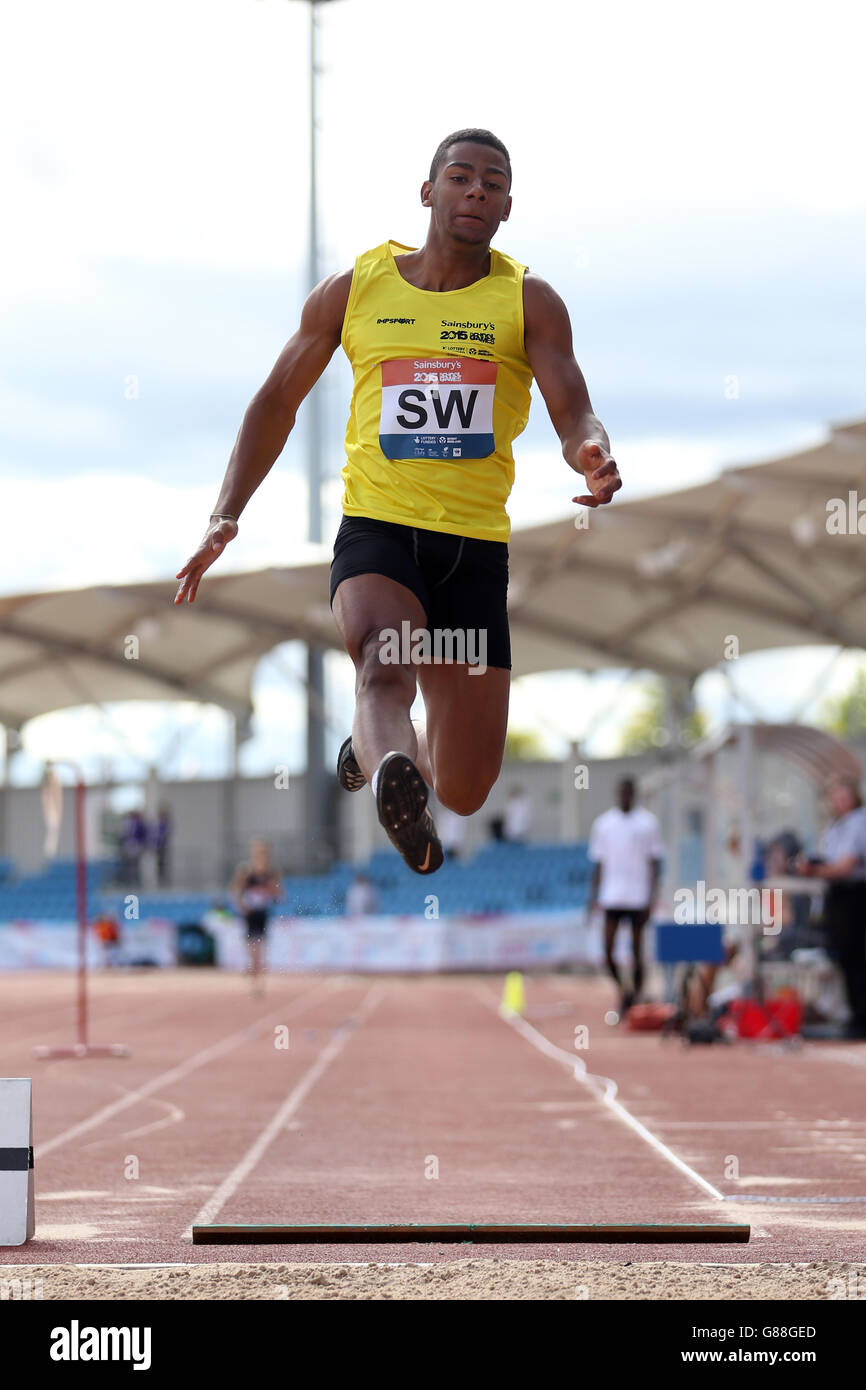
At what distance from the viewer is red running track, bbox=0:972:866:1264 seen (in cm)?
490

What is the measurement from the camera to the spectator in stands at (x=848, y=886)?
12070 mm

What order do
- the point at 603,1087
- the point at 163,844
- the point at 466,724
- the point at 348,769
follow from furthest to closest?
the point at 163,844 < the point at 603,1087 < the point at 348,769 < the point at 466,724

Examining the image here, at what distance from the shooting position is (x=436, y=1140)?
7.31 metres

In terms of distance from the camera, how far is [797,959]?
1418 centimetres

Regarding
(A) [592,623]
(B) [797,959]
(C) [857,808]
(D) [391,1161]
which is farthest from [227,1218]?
(A) [592,623]

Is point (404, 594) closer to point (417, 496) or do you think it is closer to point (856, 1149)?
point (417, 496)

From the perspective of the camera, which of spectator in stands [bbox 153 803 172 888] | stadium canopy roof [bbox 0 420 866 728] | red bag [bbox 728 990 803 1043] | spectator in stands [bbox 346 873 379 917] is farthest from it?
spectator in stands [bbox 153 803 172 888]

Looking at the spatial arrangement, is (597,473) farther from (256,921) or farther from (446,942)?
(446,942)

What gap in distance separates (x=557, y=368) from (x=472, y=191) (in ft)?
1.60

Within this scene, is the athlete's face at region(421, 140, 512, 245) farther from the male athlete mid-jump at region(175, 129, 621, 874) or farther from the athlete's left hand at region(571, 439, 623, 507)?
the athlete's left hand at region(571, 439, 623, 507)

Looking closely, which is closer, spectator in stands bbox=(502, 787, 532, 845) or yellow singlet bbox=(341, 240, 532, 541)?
yellow singlet bbox=(341, 240, 532, 541)

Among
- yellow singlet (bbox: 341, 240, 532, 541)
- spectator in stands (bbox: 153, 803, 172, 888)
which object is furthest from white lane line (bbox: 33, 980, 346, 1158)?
spectator in stands (bbox: 153, 803, 172, 888)

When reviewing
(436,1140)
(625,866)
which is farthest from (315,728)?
(436,1140)

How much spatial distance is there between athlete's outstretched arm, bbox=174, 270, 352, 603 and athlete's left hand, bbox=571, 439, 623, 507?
2.81 ft
